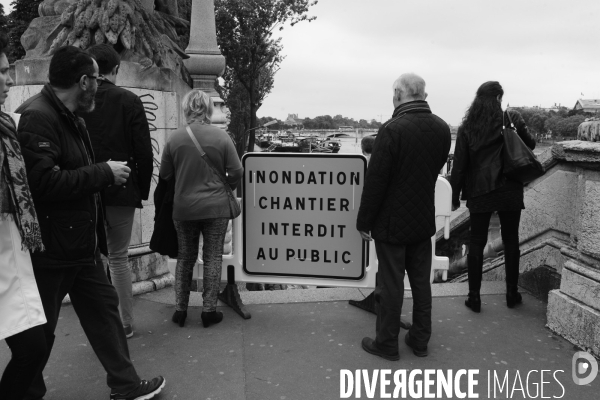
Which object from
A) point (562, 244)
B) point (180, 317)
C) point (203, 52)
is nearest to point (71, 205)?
point (180, 317)

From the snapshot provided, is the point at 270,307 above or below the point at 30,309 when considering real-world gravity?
below

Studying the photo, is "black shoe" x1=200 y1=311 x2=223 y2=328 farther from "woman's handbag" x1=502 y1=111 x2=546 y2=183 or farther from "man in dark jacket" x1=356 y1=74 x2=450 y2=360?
"woman's handbag" x1=502 y1=111 x2=546 y2=183

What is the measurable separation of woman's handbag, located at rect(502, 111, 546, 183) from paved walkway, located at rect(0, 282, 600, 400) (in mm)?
1152

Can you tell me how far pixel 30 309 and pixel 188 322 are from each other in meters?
2.04

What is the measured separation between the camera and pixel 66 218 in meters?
2.59

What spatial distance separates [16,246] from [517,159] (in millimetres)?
3465

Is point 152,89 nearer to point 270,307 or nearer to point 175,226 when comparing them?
point 175,226

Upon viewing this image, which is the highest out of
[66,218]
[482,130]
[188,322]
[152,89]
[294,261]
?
[152,89]

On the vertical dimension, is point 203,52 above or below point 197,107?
above

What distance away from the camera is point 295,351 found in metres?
3.76

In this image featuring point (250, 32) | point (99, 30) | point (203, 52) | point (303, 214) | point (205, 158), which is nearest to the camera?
point (205, 158)

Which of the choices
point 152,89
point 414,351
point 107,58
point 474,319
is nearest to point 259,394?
point 414,351

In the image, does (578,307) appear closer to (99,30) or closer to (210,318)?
(210,318)

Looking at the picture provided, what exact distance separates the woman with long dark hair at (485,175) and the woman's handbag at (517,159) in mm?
43
